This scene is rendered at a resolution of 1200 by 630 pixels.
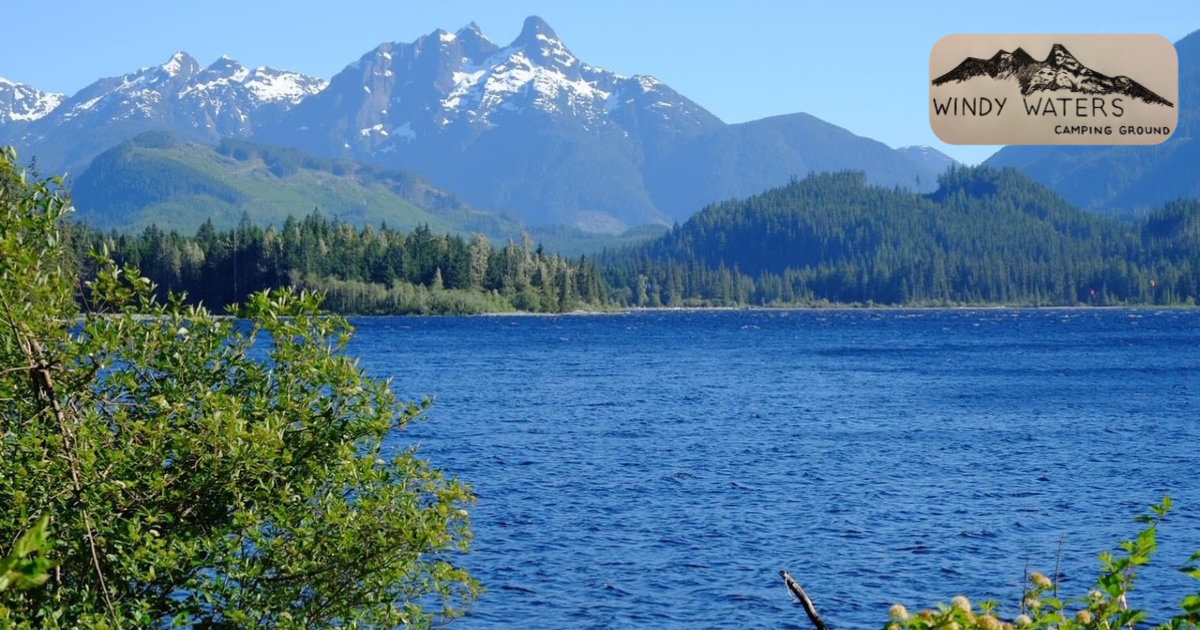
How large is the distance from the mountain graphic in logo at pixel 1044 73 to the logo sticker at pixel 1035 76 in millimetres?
30

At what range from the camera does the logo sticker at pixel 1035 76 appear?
33.9 metres

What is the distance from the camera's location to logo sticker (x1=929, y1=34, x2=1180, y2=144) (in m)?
33.9

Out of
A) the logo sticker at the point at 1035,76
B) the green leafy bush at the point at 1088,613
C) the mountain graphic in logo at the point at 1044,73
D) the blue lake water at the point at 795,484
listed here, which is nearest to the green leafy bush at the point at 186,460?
the green leafy bush at the point at 1088,613

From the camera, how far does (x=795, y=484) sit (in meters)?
46.0

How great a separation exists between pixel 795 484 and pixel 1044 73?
18.2m

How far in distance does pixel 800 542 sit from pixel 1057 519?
31.2 ft

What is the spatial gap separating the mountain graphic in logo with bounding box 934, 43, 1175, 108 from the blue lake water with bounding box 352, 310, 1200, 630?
44.8 feet

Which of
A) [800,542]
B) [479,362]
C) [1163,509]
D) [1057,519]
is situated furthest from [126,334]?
[479,362]

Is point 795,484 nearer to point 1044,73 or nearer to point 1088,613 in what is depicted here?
point 1044,73

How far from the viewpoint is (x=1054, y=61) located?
35500 mm

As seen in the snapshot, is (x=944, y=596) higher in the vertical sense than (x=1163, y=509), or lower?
lower

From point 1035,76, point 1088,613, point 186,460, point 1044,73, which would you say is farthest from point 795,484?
point 1088,613

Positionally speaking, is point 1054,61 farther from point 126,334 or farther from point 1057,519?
point 126,334

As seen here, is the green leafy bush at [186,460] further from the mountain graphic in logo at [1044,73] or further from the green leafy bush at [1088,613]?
the mountain graphic in logo at [1044,73]
